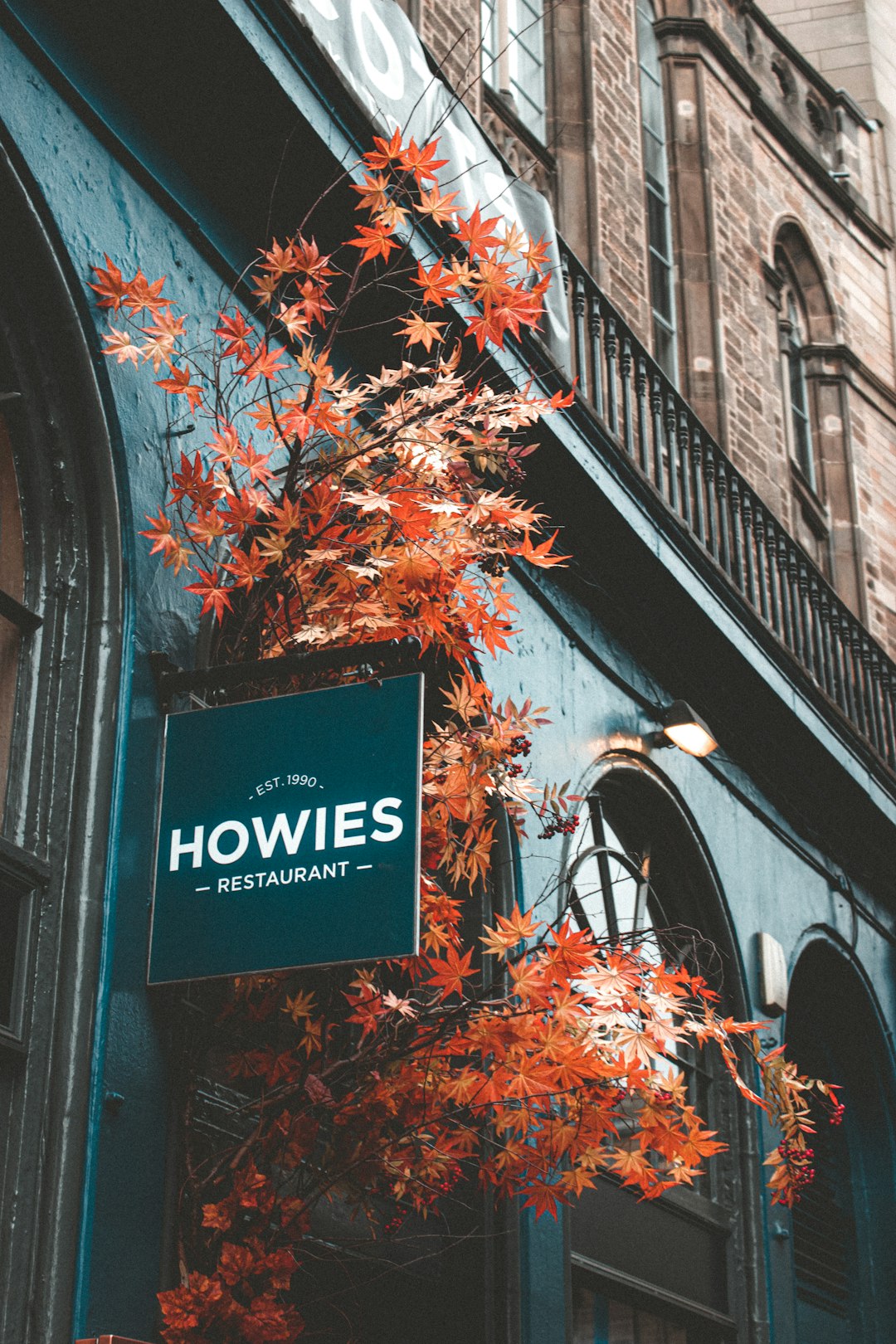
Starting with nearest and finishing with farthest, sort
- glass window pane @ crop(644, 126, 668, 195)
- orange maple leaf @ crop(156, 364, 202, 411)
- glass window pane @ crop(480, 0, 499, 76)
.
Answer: orange maple leaf @ crop(156, 364, 202, 411) → glass window pane @ crop(480, 0, 499, 76) → glass window pane @ crop(644, 126, 668, 195)

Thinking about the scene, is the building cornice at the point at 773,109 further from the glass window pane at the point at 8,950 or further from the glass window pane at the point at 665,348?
the glass window pane at the point at 8,950

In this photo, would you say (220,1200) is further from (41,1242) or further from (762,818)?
(762,818)

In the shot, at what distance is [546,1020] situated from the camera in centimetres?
636

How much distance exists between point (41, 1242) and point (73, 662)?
201 centimetres

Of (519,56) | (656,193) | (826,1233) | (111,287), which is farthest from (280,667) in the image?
(656,193)

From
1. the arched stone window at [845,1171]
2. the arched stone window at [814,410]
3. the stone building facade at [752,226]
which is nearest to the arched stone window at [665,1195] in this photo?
the arched stone window at [845,1171]

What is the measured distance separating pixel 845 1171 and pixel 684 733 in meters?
4.16

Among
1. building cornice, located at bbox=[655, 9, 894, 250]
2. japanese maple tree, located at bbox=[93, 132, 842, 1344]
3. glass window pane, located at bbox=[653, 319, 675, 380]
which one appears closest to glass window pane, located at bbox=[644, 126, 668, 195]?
building cornice, located at bbox=[655, 9, 894, 250]

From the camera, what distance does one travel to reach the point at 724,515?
13648 millimetres

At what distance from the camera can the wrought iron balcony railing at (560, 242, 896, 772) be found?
11.9 metres

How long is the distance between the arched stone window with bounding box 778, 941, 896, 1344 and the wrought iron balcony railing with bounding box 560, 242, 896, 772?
1.97 m

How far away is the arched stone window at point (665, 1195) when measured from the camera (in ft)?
31.9

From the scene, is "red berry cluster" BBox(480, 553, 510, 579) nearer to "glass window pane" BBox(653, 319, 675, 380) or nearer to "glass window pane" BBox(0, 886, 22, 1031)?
"glass window pane" BBox(0, 886, 22, 1031)

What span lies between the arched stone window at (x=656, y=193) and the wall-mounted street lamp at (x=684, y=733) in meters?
5.30
